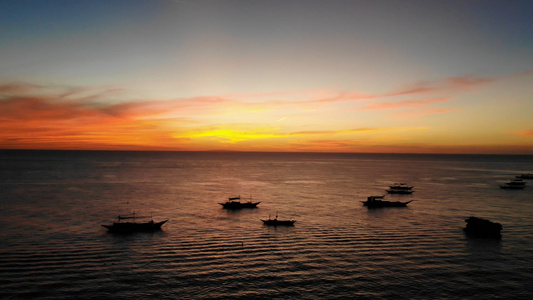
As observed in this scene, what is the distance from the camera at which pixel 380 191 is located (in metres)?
129

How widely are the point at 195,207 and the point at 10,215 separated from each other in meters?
39.2

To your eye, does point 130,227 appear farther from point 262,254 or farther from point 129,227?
point 262,254

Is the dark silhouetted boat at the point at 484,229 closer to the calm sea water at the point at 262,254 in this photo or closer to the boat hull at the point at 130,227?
the calm sea water at the point at 262,254

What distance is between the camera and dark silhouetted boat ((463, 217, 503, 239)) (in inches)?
2261

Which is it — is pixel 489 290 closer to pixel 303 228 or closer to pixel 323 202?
pixel 303 228

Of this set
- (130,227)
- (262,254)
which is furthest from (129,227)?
(262,254)

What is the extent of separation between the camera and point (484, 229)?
58.2m

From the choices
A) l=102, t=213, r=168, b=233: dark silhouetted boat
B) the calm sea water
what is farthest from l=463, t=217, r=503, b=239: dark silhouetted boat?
l=102, t=213, r=168, b=233: dark silhouetted boat

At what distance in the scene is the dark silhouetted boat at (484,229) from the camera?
188ft

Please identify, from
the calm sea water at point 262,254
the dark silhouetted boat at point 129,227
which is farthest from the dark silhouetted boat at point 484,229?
the dark silhouetted boat at point 129,227

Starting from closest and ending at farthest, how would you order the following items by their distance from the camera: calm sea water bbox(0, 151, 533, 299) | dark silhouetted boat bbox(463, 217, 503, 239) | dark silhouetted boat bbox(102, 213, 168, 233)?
1. calm sea water bbox(0, 151, 533, 299)
2. dark silhouetted boat bbox(463, 217, 503, 239)
3. dark silhouetted boat bbox(102, 213, 168, 233)

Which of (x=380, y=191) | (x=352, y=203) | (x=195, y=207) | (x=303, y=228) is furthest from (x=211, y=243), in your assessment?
(x=380, y=191)

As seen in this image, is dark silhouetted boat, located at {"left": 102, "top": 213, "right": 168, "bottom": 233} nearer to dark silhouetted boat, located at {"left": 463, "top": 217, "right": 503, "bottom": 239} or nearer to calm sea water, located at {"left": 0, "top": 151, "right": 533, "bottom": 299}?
calm sea water, located at {"left": 0, "top": 151, "right": 533, "bottom": 299}

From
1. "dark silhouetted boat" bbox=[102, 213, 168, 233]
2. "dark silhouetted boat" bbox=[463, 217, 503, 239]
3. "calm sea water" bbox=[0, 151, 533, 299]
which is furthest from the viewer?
"dark silhouetted boat" bbox=[102, 213, 168, 233]
